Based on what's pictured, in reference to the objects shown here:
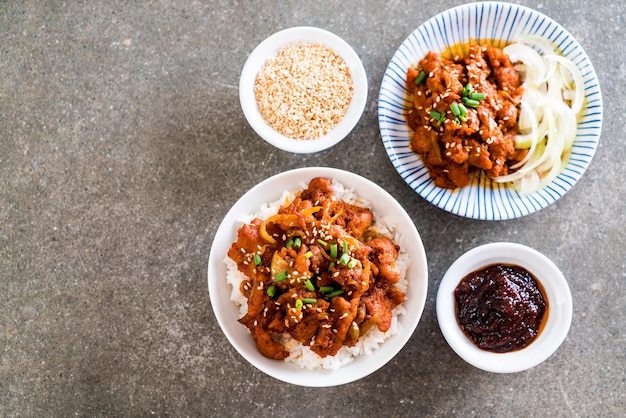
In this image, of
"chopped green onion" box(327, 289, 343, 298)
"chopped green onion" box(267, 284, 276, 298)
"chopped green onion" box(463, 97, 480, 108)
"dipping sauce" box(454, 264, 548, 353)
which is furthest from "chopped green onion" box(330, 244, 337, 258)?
"chopped green onion" box(463, 97, 480, 108)

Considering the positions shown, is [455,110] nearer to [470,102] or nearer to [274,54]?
[470,102]

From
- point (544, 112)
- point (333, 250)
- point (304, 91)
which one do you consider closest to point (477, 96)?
point (544, 112)

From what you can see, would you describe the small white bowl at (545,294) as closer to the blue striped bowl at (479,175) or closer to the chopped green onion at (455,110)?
the blue striped bowl at (479,175)

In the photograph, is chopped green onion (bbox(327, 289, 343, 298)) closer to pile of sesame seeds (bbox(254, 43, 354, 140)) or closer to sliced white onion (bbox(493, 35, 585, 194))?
pile of sesame seeds (bbox(254, 43, 354, 140))

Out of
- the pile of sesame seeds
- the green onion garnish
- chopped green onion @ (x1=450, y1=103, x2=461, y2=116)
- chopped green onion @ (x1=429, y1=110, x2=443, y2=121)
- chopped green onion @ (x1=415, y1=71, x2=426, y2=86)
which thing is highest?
the green onion garnish

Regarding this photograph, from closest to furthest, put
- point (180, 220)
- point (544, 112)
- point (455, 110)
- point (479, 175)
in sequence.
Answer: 1. point (455, 110)
2. point (544, 112)
3. point (479, 175)
4. point (180, 220)

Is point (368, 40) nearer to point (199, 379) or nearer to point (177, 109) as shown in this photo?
point (177, 109)
